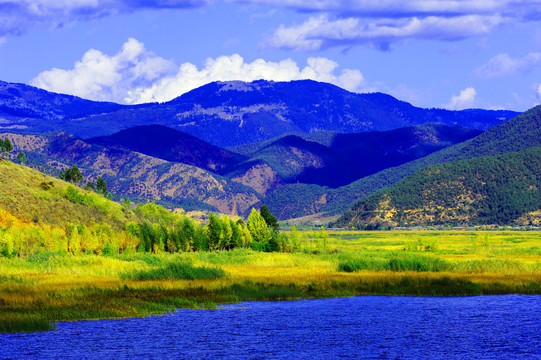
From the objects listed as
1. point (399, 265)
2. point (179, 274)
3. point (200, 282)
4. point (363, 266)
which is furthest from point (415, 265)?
point (179, 274)

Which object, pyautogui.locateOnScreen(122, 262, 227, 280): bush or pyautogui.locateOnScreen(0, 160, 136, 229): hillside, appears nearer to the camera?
pyautogui.locateOnScreen(122, 262, 227, 280): bush

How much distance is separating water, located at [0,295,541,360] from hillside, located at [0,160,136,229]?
78.0 metres

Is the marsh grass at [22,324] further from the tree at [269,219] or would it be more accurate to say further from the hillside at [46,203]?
the tree at [269,219]

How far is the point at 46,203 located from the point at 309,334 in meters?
98.4

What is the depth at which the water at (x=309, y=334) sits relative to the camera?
168ft

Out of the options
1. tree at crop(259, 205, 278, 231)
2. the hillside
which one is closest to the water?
the hillside

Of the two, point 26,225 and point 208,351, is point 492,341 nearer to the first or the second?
point 208,351

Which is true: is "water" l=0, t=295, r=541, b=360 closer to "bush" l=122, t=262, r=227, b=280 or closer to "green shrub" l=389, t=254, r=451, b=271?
"bush" l=122, t=262, r=227, b=280

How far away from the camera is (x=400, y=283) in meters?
81.8

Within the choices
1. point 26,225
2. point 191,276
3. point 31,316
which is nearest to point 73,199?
point 26,225

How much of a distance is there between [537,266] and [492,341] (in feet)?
146

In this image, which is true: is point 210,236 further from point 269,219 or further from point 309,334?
point 309,334

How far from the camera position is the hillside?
138375mm

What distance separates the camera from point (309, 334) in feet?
192
